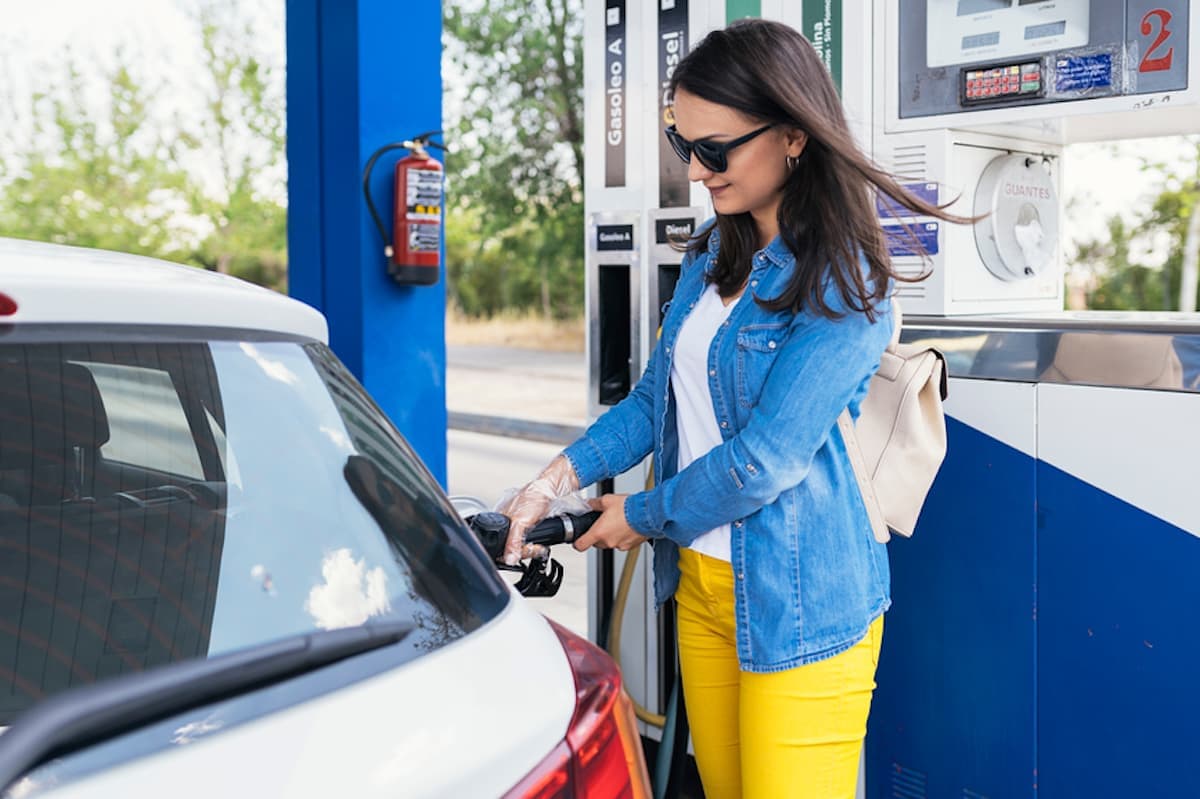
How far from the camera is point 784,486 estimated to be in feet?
6.93

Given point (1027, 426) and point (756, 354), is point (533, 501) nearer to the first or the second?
point (756, 354)

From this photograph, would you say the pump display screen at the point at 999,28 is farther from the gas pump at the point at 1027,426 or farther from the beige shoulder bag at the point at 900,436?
the beige shoulder bag at the point at 900,436

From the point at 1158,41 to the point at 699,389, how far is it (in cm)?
131

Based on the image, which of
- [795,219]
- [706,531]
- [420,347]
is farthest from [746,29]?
[420,347]

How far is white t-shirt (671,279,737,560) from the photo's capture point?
7.47 ft

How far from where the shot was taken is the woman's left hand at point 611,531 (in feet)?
7.55

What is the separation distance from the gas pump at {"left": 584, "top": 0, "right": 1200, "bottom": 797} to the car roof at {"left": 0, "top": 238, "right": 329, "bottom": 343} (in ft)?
4.53

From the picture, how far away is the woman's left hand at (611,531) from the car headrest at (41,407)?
1076 millimetres

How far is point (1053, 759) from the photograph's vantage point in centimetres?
282

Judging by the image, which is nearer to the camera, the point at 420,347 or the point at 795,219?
the point at 795,219

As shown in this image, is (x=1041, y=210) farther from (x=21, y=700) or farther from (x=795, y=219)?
(x=21, y=700)

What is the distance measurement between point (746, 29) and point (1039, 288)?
5.19ft

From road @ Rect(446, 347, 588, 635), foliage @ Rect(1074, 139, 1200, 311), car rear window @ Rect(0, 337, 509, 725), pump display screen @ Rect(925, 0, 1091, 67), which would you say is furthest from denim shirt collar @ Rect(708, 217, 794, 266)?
foliage @ Rect(1074, 139, 1200, 311)

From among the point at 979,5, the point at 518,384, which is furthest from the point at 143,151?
the point at 979,5
